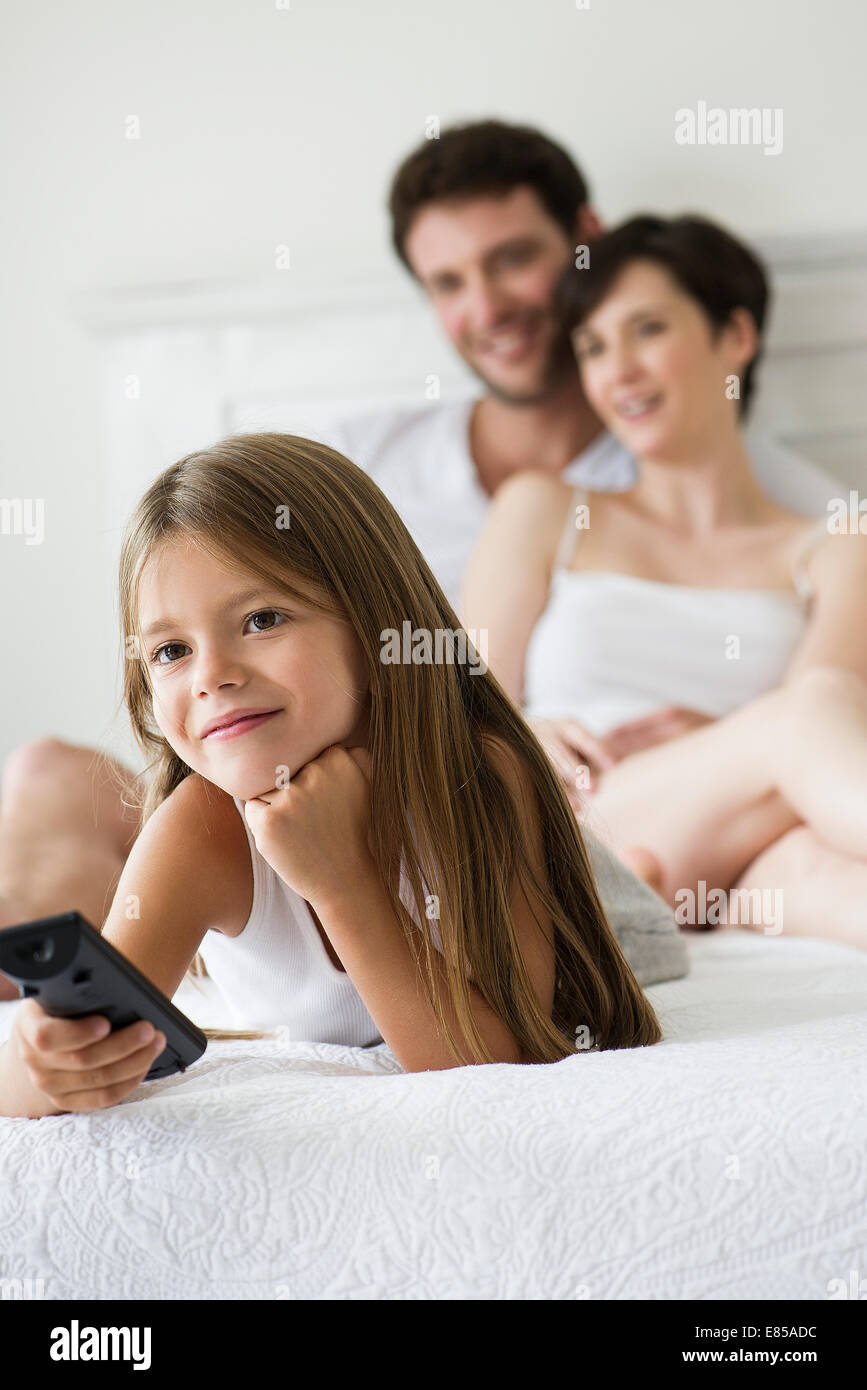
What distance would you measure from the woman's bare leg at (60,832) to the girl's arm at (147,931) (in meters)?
0.36

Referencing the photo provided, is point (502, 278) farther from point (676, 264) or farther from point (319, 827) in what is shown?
point (319, 827)

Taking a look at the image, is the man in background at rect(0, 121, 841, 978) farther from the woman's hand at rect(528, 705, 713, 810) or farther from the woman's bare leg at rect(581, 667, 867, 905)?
the woman's bare leg at rect(581, 667, 867, 905)

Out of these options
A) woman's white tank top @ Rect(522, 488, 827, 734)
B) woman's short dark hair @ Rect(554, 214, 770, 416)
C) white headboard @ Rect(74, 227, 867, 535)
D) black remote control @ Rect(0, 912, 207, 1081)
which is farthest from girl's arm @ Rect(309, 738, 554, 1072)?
white headboard @ Rect(74, 227, 867, 535)

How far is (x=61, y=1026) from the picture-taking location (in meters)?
0.60

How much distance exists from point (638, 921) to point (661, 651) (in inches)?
26.8

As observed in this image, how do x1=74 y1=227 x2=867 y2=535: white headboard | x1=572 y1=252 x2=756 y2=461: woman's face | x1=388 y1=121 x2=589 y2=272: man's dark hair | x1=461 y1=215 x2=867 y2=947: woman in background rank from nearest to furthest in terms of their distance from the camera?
x1=461 y1=215 x2=867 y2=947: woman in background → x1=572 y1=252 x2=756 y2=461: woman's face → x1=388 y1=121 x2=589 y2=272: man's dark hair → x1=74 y1=227 x2=867 y2=535: white headboard

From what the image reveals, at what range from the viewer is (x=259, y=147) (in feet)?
7.36

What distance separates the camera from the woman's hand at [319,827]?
2.48 feet

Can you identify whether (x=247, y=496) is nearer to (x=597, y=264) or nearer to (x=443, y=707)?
(x=443, y=707)

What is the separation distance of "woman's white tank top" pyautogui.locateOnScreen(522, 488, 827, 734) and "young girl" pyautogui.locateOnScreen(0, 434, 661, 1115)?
0.77 metres

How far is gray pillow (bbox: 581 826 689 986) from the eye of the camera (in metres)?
1.01

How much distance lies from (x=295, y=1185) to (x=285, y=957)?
280 millimetres

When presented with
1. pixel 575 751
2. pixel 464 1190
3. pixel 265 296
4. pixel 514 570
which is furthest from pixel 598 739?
pixel 265 296

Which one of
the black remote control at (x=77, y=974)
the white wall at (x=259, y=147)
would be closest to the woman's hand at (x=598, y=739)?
the black remote control at (x=77, y=974)
